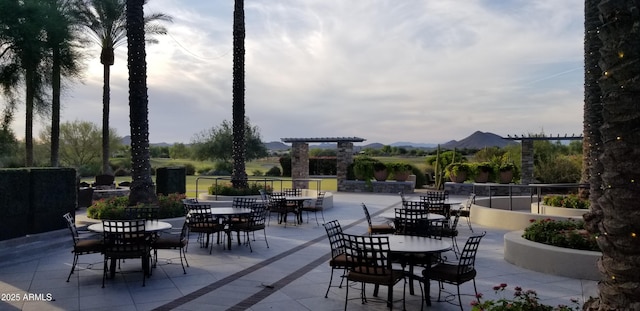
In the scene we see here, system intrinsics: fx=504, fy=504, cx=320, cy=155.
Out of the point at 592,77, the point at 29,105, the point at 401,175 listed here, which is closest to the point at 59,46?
the point at 29,105

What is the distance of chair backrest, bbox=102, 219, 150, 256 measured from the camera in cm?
666

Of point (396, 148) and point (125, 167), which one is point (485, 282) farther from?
point (396, 148)

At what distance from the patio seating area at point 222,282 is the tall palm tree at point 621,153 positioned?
299 centimetres

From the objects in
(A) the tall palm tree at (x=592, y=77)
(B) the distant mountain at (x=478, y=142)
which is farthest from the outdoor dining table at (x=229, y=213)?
(B) the distant mountain at (x=478, y=142)

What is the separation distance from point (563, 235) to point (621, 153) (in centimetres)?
533

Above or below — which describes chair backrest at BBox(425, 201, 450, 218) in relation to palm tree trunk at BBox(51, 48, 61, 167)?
below

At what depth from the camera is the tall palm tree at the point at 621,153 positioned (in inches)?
119

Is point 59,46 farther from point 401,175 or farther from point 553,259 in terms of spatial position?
point 553,259

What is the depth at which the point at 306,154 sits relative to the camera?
78.4ft

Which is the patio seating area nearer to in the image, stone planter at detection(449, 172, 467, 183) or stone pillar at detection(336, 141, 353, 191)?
stone planter at detection(449, 172, 467, 183)

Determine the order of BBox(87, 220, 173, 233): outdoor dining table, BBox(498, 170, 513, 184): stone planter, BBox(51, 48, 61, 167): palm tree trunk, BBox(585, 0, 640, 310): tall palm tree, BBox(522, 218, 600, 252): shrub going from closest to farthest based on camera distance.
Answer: BBox(585, 0, 640, 310): tall palm tree, BBox(87, 220, 173, 233): outdoor dining table, BBox(522, 218, 600, 252): shrub, BBox(51, 48, 61, 167): palm tree trunk, BBox(498, 170, 513, 184): stone planter

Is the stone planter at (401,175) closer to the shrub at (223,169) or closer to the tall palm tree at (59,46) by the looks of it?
the tall palm tree at (59,46)

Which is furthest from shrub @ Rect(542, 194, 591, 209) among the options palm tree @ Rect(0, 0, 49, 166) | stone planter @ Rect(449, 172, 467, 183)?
palm tree @ Rect(0, 0, 49, 166)

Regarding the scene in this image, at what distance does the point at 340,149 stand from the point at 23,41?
13.6 metres
